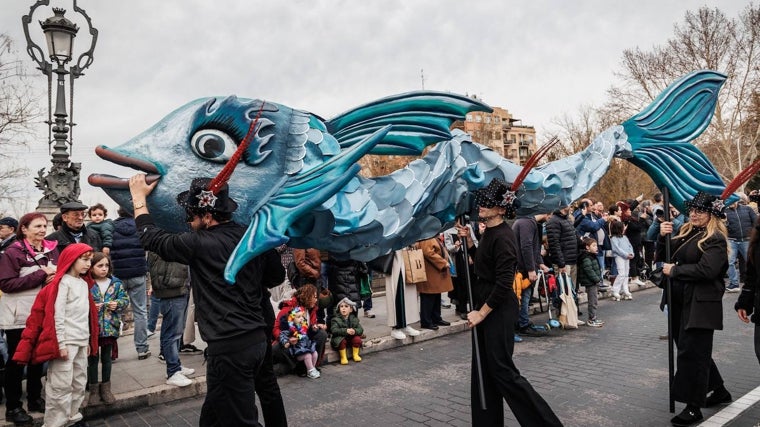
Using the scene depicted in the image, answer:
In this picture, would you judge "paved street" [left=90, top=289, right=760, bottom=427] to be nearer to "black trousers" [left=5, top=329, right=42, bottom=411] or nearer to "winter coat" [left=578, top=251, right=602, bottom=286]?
"black trousers" [left=5, top=329, right=42, bottom=411]

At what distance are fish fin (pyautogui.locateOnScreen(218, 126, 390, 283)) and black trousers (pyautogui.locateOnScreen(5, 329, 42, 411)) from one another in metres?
3.01

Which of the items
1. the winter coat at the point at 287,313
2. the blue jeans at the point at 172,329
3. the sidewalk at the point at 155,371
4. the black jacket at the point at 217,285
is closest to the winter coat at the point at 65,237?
the blue jeans at the point at 172,329

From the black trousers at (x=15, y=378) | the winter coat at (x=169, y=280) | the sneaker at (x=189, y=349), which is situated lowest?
the sneaker at (x=189, y=349)

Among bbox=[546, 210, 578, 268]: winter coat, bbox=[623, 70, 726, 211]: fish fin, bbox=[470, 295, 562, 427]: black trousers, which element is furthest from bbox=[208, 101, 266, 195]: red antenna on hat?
bbox=[546, 210, 578, 268]: winter coat

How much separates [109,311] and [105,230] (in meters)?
1.38

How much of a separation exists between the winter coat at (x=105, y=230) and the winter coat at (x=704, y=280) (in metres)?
5.82

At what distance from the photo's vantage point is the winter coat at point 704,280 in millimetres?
4191

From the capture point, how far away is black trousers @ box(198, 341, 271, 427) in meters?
3.06

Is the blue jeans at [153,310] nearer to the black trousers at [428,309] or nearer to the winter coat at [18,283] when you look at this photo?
the winter coat at [18,283]

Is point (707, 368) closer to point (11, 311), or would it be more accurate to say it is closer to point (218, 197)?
point (218, 197)

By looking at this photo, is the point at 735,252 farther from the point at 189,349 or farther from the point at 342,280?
the point at 189,349

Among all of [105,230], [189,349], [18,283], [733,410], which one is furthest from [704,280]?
[105,230]

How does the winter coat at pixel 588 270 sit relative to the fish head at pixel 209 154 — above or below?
below

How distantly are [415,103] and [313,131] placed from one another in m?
0.79
